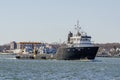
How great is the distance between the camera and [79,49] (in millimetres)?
112438

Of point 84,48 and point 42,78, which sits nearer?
point 42,78

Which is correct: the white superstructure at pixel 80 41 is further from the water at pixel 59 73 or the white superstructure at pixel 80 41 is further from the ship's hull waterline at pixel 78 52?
the water at pixel 59 73

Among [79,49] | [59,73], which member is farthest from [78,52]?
[59,73]

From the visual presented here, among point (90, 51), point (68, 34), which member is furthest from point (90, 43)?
point (68, 34)

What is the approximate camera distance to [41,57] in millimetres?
145500

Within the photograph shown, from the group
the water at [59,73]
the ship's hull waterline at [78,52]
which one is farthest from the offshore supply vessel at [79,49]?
the water at [59,73]

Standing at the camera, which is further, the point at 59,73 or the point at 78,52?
the point at 78,52

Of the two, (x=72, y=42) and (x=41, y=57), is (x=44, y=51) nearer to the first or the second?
(x=41, y=57)

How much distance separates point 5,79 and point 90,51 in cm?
6217

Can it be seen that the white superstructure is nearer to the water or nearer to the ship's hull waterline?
the ship's hull waterline

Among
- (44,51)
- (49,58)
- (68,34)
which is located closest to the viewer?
(68,34)

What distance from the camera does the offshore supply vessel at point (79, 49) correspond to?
11269cm

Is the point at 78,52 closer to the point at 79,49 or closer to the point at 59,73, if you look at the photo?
the point at 79,49

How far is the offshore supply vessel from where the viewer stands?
113m
